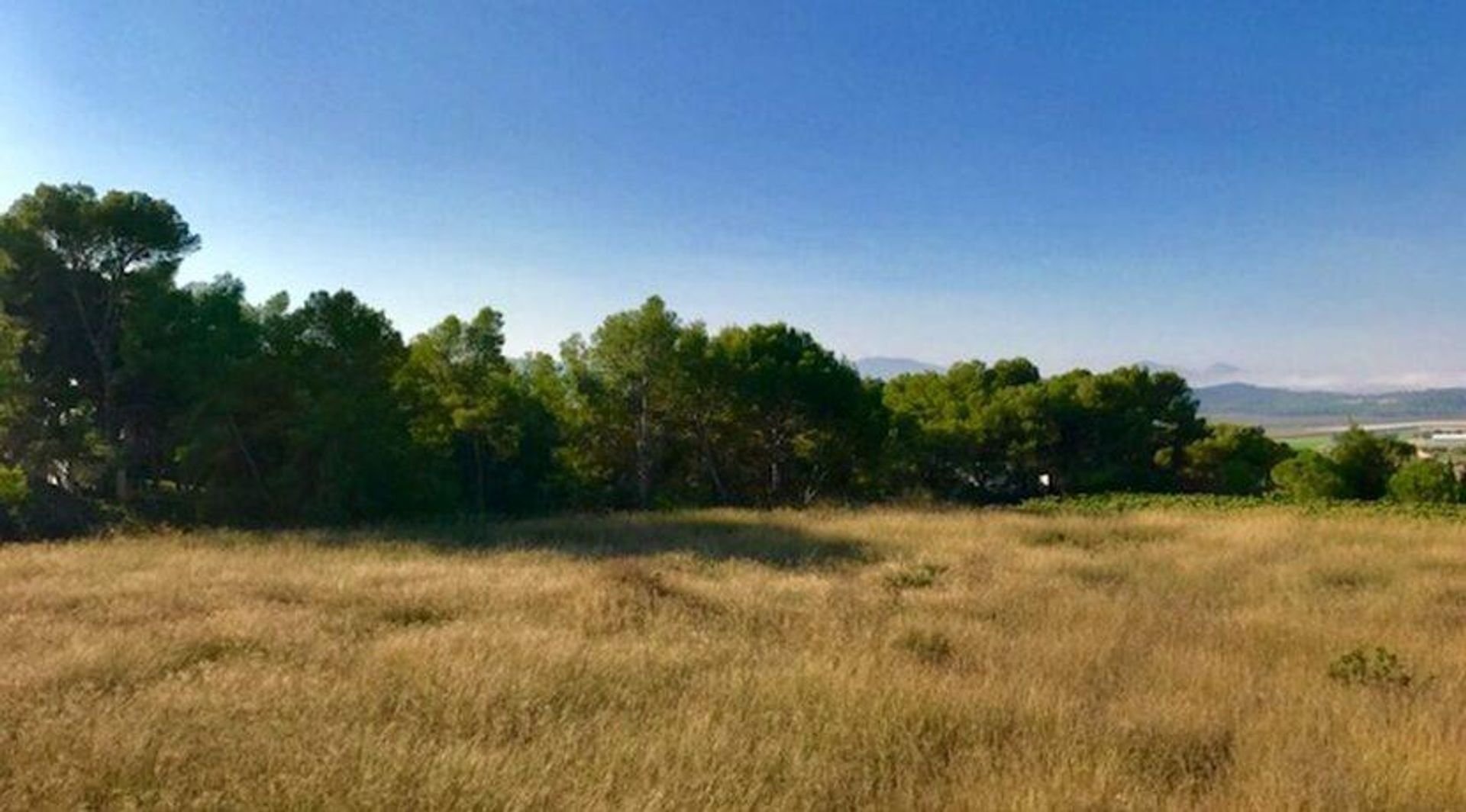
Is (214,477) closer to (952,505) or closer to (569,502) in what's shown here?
(569,502)

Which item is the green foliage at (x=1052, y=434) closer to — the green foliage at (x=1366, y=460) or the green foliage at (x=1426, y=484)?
the green foliage at (x=1366, y=460)

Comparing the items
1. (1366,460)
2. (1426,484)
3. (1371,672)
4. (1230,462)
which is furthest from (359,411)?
(1230,462)

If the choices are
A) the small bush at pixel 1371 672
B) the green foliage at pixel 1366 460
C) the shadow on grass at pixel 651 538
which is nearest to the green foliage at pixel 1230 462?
the green foliage at pixel 1366 460

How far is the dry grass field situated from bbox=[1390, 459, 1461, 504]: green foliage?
2218 cm

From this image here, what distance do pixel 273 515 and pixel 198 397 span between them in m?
4.39

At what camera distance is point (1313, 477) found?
36.0 m

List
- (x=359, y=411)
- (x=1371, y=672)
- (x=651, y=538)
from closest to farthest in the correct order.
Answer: (x=1371, y=672) → (x=651, y=538) → (x=359, y=411)

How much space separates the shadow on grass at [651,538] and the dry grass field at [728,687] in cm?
235

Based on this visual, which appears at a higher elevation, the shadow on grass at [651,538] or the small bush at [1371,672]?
the small bush at [1371,672]

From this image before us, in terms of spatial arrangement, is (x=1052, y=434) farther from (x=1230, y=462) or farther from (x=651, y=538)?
(x=651, y=538)

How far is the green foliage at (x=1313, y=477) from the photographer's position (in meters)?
35.5

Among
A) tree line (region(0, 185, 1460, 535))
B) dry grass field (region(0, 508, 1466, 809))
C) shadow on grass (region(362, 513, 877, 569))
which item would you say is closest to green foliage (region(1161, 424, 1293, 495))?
tree line (region(0, 185, 1460, 535))

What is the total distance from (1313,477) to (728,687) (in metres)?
38.2

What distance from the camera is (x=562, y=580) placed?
1220 centimetres
